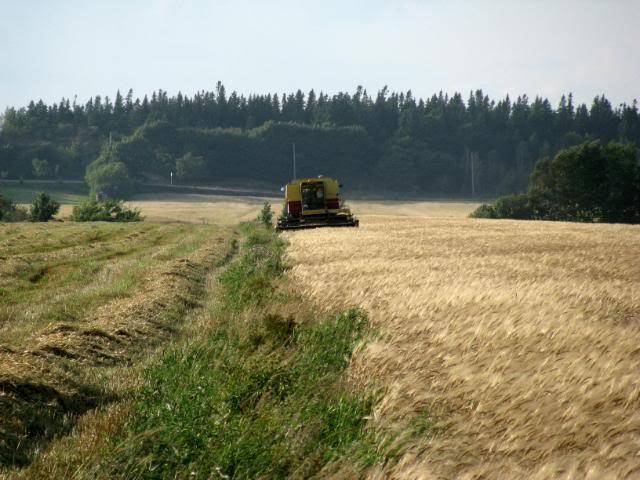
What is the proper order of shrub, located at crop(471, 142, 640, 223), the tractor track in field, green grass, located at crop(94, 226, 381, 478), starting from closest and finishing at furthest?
green grass, located at crop(94, 226, 381, 478) < the tractor track in field < shrub, located at crop(471, 142, 640, 223)

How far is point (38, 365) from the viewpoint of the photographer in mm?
8195

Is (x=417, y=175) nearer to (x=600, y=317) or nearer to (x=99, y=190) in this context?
(x=99, y=190)

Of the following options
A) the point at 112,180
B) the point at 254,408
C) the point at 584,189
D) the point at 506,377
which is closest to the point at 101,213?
the point at 584,189

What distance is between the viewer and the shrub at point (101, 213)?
68.9m

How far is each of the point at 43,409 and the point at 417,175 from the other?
480 ft

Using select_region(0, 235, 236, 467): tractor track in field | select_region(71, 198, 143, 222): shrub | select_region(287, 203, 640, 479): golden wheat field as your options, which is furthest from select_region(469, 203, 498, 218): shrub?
select_region(287, 203, 640, 479): golden wheat field

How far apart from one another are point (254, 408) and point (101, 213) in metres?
66.9

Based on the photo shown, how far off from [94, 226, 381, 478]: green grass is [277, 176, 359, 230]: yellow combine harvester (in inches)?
1407

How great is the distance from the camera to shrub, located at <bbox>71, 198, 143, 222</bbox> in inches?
2712

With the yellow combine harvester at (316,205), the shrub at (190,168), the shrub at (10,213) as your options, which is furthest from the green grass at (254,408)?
the shrub at (190,168)

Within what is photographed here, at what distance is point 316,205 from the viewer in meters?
46.2

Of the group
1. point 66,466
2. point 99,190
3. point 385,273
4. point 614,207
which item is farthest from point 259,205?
point 66,466

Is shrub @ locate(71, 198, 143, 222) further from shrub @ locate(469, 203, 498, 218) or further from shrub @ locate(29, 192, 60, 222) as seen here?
shrub @ locate(469, 203, 498, 218)

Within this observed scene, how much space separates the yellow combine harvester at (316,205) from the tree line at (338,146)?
287 feet
